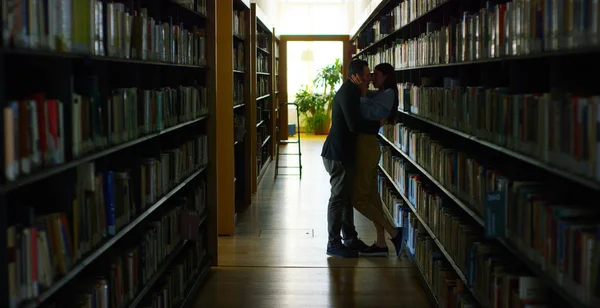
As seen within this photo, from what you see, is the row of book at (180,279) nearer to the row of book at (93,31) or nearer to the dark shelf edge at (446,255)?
the row of book at (93,31)

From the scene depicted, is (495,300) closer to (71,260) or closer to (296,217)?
(71,260)

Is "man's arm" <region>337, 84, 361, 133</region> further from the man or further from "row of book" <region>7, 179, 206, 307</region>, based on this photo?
"row of book" <region>7, 179, 206, 307</region>

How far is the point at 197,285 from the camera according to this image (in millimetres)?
5152

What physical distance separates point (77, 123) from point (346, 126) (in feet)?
11.1

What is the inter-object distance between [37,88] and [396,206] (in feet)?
15.1

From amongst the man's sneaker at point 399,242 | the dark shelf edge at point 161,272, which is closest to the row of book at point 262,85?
the man's sneaker at point 399,242

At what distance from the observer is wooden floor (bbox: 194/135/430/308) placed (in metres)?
4.98

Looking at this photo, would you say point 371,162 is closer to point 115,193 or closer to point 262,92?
point 115,193

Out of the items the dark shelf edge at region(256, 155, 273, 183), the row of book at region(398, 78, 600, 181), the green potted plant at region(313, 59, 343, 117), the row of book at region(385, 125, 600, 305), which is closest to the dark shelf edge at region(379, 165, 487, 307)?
the row of book at region(385, 125, 600, 305)

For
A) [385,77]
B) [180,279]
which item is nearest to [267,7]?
[385,77]

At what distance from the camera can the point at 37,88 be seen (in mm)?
2688

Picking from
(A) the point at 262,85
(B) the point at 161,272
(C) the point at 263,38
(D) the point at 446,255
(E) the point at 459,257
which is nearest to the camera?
(E) the point at 459,257

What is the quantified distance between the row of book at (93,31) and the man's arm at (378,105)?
175 cm

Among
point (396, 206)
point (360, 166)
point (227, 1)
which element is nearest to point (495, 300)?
point (360, 166)
